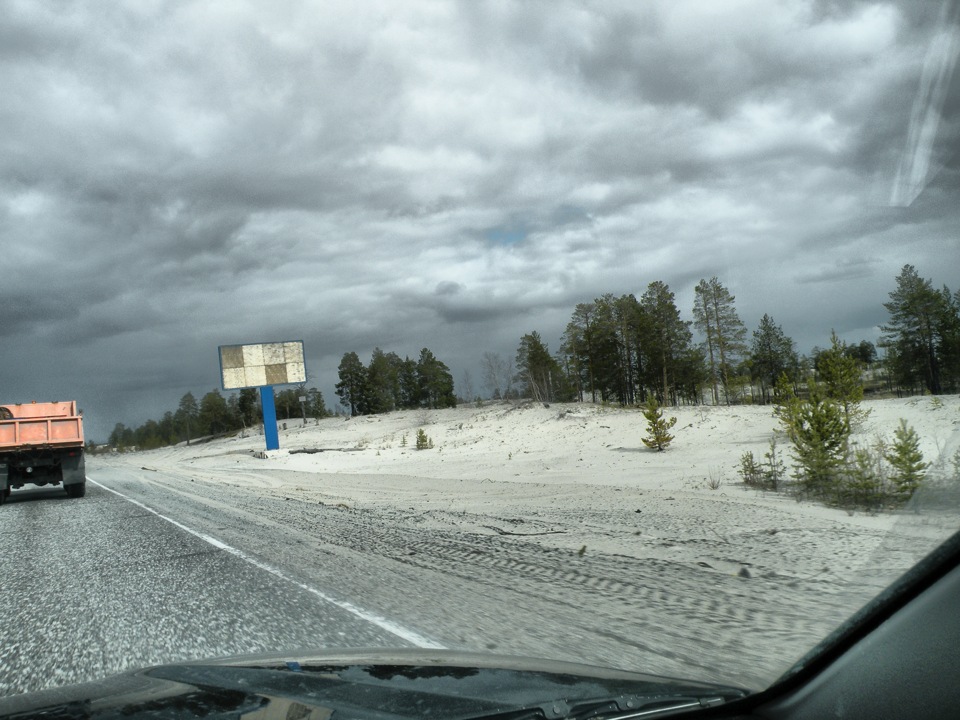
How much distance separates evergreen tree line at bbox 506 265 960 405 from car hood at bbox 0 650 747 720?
151 centimetres

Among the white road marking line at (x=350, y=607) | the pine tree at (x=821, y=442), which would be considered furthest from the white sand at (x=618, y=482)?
the white road marking line at (x=350, y=607)

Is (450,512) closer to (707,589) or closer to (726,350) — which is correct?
(707,589)

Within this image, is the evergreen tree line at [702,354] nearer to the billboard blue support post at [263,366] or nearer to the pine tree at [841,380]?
the pine tree at [841,380]

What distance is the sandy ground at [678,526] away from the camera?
432cm

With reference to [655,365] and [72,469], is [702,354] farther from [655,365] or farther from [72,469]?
[72,469]

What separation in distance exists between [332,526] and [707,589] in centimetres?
693

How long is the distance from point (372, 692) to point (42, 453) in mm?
21576

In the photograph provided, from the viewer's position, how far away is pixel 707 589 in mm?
6055


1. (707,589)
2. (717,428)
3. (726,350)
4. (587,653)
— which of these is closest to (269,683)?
(587,653)

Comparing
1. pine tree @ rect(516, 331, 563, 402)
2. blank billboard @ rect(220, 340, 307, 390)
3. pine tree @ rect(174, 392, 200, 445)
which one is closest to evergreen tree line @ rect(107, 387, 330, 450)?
pine tree @ rect(174, 392, 200, 445)

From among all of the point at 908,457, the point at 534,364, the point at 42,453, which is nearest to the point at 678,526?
the point at 908,457

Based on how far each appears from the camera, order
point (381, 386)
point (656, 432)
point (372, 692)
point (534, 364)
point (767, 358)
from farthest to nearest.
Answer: point (381, 386), point (534, 364), point (767, 358), point (656, 432), point (372, 692)

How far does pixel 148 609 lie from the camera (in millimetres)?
6312

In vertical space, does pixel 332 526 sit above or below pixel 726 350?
below
